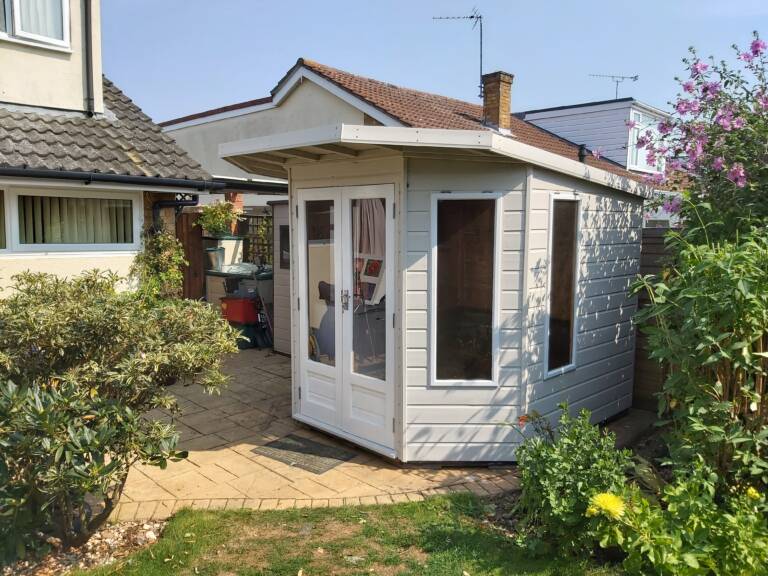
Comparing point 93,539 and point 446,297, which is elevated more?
point 446,297

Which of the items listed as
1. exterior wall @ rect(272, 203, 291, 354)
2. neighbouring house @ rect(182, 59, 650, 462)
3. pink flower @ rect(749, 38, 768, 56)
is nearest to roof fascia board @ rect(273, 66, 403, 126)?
exterior wall @ rect(272, 203, 291, 354)

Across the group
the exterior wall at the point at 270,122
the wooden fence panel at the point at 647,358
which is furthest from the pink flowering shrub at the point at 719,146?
the exterior wall at the point at 270,122

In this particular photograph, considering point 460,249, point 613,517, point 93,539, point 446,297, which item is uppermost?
point 460,249

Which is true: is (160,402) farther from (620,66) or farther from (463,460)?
(620,66)

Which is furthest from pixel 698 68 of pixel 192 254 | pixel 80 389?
pixel 192 254

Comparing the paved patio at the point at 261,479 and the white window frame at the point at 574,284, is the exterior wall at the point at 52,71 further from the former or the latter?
the white window frame at the point at 574,284

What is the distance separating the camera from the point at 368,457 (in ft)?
17.4

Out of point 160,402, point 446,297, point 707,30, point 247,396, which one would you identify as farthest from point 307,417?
point 707,30

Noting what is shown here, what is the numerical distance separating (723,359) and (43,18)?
26.6ft

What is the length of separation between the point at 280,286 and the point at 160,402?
17.4 ft

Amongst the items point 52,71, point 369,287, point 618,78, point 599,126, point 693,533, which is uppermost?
point 618,78

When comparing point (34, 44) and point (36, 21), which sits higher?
point (36, 21)

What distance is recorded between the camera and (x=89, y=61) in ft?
25.2

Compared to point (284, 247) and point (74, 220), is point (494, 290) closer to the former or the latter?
point (284, 247)
